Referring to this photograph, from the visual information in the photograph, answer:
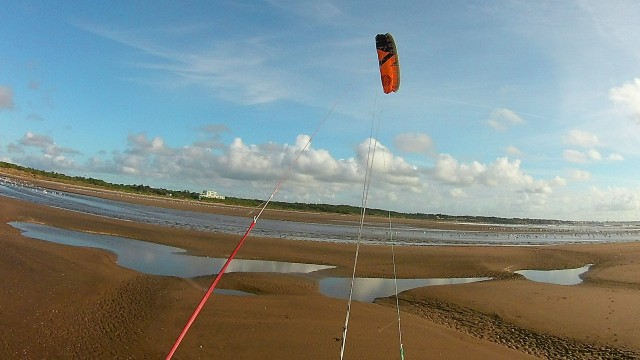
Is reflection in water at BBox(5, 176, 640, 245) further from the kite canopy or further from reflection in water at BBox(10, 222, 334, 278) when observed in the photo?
the kite canopy

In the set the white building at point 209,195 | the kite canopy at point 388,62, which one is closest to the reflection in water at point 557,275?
the kite canopy at point 388,62

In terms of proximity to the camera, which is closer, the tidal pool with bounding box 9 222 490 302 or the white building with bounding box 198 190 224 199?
the tidal pool with bounding box 9 222 490 302

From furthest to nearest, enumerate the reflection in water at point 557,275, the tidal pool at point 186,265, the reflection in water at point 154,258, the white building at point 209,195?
the white building at point 209,195
the reflection in water at point 557,275
the reflection in water at point 154,258
the tidal pool at point 186,265

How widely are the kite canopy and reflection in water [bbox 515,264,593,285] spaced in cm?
1531

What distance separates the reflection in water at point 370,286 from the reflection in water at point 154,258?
2374 mm

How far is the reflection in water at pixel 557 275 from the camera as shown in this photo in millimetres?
18172

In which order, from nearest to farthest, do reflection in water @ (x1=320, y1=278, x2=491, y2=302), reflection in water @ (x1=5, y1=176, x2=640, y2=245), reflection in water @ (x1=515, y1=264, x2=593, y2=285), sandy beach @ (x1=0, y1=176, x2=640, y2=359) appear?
1. sandy beach @ (x1=0, y1=176, x2=640, y2=359)
2. reflection in water @ (x1=320, y1=278, x2=491, y2=302)
3. reflection in water @ (x1=515, y1=264, x2=593, y2=285)
4. reflection in water @ (x1=5, y1=176, x2=640, y2=245)

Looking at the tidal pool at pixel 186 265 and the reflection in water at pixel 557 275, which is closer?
the tidal pool at pixel 186 265

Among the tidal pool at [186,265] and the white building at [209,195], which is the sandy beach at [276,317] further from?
the white building at [209,195]

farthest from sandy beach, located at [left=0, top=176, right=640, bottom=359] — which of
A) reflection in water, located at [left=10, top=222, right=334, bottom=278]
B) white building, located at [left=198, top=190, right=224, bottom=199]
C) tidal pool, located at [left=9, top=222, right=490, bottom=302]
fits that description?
white building, located at [left=198, top=190, right=224, bottom=199]

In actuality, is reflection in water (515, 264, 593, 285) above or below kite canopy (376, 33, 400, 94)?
below

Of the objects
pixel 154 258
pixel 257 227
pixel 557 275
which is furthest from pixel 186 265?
pixel 257 227

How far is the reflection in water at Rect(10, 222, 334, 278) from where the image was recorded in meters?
14.9

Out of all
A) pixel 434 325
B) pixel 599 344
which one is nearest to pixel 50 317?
pixel 434 325
